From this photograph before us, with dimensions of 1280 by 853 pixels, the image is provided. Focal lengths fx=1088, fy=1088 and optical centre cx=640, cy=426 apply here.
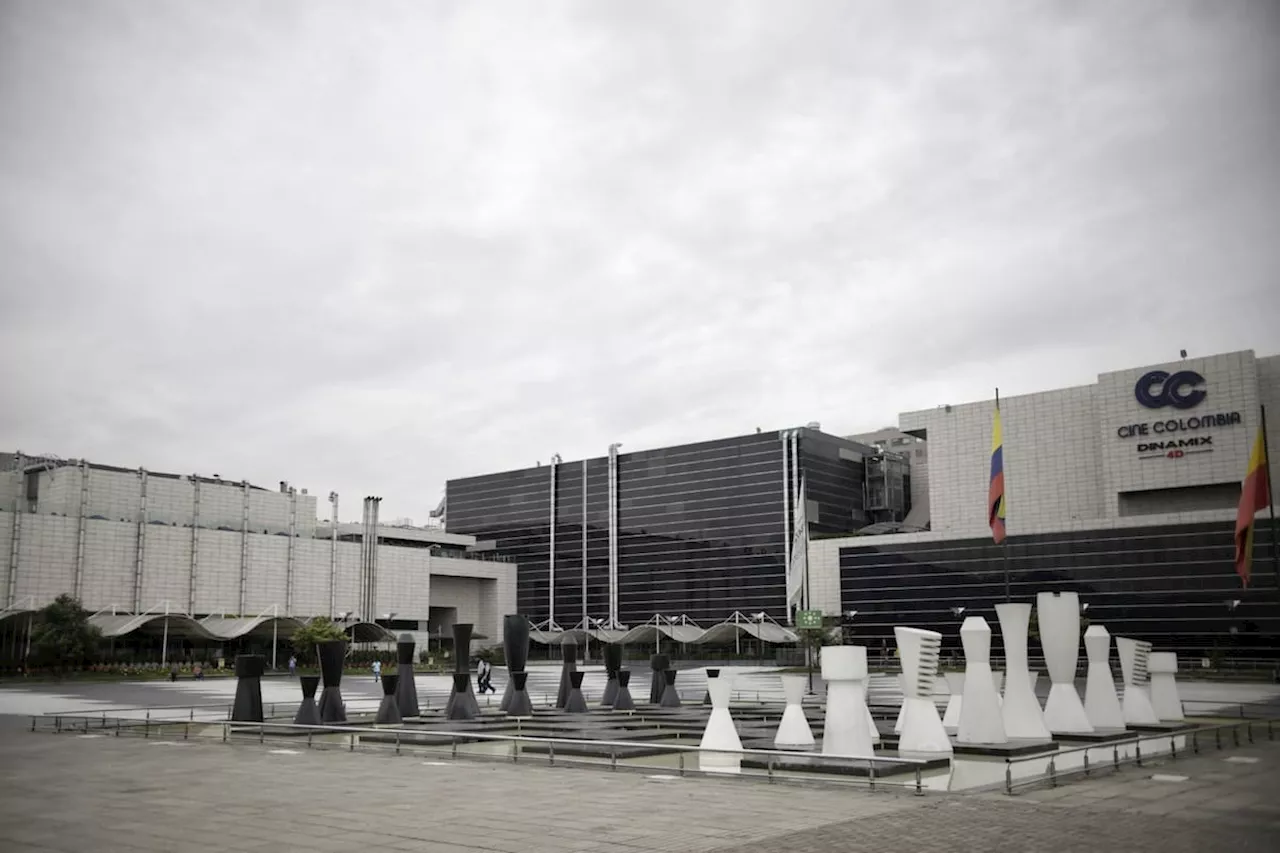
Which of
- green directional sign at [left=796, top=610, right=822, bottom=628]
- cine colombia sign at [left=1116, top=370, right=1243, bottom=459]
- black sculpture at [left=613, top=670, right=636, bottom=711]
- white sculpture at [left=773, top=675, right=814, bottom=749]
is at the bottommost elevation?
black sculpture at [left=613, top=670, right=636, bottom=711]

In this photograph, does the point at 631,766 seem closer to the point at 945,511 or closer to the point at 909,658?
→ the point at 909,658

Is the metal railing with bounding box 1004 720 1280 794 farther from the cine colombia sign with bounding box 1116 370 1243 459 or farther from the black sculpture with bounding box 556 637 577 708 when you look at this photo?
the cine colombia sign with bounding box 1116 370 1243 459

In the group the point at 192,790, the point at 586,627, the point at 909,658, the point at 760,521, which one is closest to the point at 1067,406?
the point at 760,521

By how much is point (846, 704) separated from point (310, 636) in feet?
214

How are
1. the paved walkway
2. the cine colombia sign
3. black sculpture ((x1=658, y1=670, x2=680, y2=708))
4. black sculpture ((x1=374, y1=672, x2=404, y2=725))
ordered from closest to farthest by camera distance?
the paved walkway
black sculpture ((x1=374, y1=672, x2=404, y2=725))
black sculpture ((x1=658, y1=670, x2=680, y2=708))
the cine colombia sign

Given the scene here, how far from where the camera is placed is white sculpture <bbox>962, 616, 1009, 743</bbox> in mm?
19391

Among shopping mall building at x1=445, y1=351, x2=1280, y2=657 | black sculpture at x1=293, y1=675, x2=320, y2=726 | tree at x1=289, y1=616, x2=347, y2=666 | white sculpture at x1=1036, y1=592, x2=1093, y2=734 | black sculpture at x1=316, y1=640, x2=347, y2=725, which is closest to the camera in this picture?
white sculpture at x1=1036, y1=592, x2=1093, y2=734

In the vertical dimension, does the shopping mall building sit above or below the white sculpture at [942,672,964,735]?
above

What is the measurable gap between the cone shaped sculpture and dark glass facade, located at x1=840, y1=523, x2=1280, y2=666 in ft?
153

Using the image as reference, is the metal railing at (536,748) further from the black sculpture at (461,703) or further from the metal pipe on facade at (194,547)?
the metal pipe on facade at (194,547)

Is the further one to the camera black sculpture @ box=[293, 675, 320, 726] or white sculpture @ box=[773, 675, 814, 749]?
black sculpture @ box=[293, 675, 320, 726]

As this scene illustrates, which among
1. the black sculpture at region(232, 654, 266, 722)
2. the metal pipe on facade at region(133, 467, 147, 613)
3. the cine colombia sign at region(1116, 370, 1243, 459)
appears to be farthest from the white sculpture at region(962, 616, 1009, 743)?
the metal pipe on facade at region(133, 467, 147, 613)

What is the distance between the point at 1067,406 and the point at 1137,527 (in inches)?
659

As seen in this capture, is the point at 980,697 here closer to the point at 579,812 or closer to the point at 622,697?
the point at 579,812
